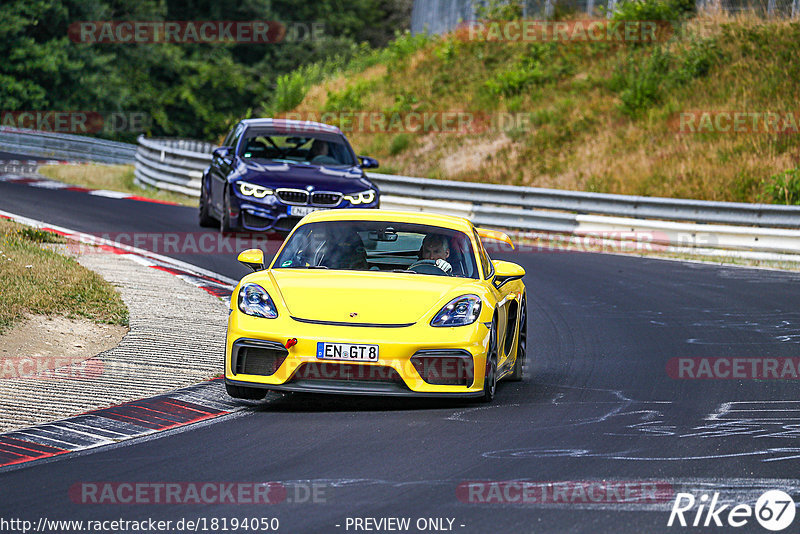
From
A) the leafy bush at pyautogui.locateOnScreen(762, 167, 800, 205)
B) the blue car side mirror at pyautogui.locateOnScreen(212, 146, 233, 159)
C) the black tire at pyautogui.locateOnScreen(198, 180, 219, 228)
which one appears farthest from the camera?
the leafy bush at pyautogui.locateOnScreen(762, 167, 800, 205)

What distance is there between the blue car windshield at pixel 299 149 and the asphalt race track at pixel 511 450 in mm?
7504

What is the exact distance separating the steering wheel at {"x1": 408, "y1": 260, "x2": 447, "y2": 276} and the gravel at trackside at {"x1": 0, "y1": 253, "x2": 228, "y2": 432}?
1.69m

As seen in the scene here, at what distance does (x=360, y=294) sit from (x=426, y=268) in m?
0.90

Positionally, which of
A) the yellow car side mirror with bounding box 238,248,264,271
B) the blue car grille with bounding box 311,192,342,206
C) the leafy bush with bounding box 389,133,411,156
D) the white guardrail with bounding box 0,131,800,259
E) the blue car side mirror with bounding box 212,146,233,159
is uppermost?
the blue car side mirror with bounding box 212,146,233,159

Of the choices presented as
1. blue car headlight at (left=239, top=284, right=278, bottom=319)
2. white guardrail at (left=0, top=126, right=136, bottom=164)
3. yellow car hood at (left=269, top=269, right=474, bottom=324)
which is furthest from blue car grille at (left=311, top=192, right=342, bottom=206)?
white guardrail at (left=0, top=126, right=136, bottom=164)

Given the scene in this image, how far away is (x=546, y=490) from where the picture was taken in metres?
6.30

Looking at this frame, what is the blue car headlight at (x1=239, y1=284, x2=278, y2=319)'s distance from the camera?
8.53 meters

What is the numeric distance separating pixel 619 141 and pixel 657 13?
21.2 ft


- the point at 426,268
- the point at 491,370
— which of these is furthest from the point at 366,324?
the point at 426,268

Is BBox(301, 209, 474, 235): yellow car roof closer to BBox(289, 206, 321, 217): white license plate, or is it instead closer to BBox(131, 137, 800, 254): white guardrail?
BBox(289, 206, 321, 217): white license plate

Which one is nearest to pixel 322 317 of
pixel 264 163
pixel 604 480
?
pixel 604 480

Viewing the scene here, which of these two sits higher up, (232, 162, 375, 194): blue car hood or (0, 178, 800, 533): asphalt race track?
(232, 162, 375, 194): blue car hood

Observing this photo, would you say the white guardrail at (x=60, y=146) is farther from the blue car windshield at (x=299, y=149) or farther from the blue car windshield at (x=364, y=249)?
the blue car windshield at (x=364, y=249)

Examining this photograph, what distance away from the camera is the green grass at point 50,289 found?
11.1m
